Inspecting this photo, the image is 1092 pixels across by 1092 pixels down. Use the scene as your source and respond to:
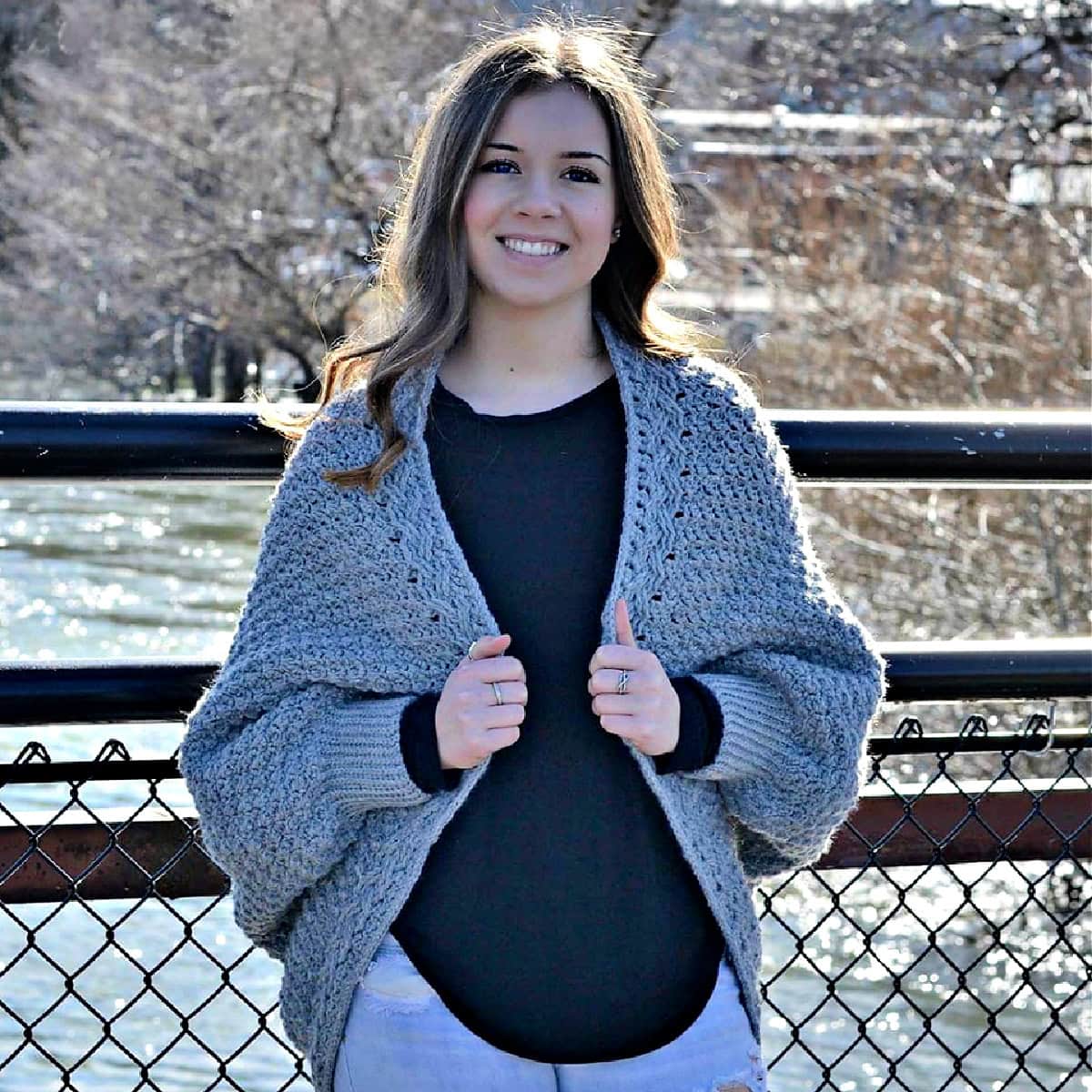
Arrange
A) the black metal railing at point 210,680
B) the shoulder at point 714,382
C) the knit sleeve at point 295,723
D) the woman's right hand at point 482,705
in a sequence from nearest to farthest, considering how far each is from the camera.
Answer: the woman's right hand at point 482,705 → the knit sleeve at point 295,723 → the shoulder at point 714,382 → the black metal railing at point 210,680

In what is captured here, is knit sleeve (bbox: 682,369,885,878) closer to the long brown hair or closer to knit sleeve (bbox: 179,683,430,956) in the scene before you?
the long brown hair

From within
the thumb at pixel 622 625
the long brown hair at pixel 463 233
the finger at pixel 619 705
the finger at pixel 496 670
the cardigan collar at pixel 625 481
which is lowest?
the finger at pixel 619 705

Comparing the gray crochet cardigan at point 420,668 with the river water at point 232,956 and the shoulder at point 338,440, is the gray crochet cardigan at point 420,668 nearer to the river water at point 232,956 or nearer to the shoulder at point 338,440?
the shoulder at point 338,440

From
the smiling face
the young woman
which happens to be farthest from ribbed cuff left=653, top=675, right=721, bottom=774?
the smiling face

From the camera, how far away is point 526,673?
71.5 inches

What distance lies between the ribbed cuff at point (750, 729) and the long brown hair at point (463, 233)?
0.36 meters

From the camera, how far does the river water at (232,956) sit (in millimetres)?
4066

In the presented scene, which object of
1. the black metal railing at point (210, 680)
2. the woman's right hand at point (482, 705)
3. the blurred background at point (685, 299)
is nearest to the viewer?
the woman's right hand at point (482, 705)

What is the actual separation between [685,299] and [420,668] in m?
10.0

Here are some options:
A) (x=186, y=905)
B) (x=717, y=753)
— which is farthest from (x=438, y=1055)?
(x=186, y=905)

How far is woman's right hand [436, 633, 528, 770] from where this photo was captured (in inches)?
67.0

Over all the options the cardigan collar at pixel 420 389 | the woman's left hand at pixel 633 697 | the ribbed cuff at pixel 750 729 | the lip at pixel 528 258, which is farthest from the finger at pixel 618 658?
the lip at pixel 528 258

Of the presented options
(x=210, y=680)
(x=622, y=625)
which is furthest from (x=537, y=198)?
(x=210, y=680)

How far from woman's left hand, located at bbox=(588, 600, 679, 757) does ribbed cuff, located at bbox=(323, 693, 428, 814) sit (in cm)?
19
